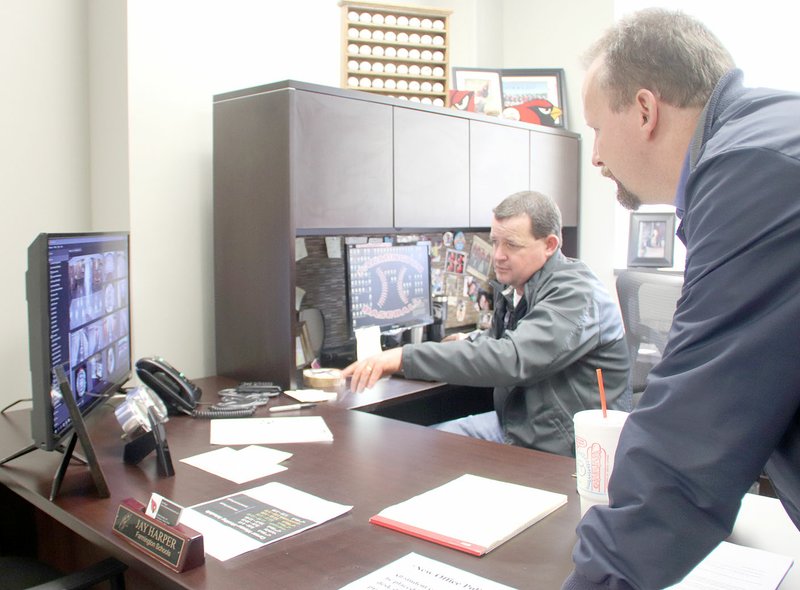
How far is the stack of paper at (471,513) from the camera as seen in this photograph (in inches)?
45.1

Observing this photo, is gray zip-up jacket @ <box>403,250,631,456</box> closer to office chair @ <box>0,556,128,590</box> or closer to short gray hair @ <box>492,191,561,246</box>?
short gray hair @ <box>492,191,561,246</box>

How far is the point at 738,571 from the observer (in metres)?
1.00

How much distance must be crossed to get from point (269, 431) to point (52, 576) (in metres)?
0.56

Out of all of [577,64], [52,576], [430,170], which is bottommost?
[52,576]

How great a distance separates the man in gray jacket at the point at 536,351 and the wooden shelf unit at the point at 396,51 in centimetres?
88

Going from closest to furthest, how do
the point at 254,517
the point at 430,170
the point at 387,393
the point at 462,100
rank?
1. the point at 254,517
2. the point at 387,393
3. the point at 430,170
4. the point at 462,100

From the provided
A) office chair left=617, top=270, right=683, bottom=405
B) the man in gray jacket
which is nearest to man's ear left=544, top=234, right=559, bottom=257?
the man in gray jacket

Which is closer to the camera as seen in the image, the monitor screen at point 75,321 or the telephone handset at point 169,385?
the monitor screen at point 75,321

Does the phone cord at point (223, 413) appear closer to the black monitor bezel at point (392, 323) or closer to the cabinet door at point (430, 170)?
the black monitor bezel at point (392, 323)

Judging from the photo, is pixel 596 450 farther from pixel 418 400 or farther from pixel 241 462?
pixel 418 400

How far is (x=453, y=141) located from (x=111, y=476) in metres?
1.91

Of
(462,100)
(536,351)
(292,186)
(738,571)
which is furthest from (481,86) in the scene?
(738,571)

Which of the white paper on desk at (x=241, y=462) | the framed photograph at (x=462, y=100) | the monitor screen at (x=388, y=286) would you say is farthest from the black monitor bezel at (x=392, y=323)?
the white paper on desk at (x=241, y=462)

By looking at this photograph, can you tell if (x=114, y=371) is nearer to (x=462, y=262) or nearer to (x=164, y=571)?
(x=164, y=571)
